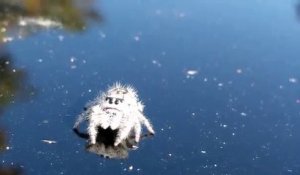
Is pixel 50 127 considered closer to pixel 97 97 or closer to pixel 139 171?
pixel 97 97

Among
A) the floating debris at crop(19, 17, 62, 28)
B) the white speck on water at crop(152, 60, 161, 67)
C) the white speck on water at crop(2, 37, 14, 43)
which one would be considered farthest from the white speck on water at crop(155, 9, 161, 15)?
the white speck on water at crop(2, 37, 14, 43)

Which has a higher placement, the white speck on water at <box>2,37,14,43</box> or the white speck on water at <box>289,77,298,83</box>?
the white speck on water at <box>2,37,14,43</box>

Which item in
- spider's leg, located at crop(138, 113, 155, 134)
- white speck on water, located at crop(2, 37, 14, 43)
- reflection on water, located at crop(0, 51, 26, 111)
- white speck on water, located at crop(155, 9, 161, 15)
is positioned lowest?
spider's leg, located at crop(138, 113, 155, 134)

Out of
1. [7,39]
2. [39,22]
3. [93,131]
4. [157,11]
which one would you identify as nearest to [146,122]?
[93,131]

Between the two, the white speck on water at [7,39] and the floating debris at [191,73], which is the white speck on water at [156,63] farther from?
the white speck on water at [7,39]

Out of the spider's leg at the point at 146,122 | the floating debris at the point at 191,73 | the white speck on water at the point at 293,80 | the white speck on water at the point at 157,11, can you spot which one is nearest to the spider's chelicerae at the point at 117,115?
the spider's leg at the point at 146,122

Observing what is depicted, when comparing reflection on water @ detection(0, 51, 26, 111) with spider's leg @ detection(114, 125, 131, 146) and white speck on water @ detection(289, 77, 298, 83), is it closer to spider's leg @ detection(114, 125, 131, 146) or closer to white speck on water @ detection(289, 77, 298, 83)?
spider's leg @ detection(114, 125, 131, 146)

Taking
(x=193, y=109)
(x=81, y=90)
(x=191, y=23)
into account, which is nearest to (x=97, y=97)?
(x=81, y=90)
